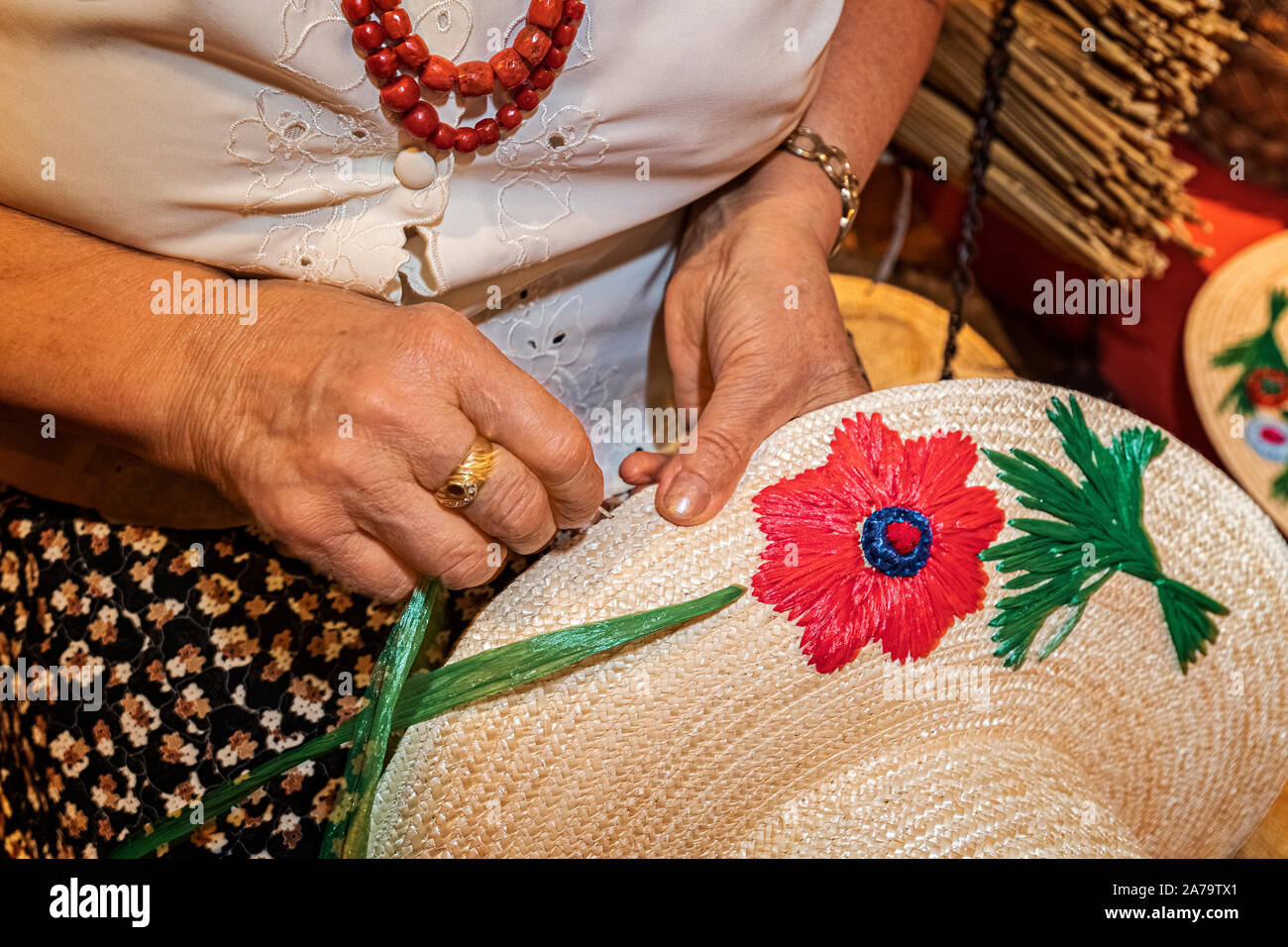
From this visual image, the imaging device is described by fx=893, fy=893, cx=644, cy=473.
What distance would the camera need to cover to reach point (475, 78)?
0.60m

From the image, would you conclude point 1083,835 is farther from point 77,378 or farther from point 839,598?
point 77,378

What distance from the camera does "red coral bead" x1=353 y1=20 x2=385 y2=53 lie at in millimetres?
555

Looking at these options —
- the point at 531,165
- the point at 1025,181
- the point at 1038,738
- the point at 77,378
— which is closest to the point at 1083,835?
the point at 1038,738

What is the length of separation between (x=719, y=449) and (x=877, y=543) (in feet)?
0.45

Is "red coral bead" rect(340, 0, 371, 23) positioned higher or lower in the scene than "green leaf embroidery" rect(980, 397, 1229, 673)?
higher

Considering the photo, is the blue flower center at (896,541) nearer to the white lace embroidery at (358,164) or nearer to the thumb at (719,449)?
the thumb at (719,449)

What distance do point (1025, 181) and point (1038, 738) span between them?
3.79 feet

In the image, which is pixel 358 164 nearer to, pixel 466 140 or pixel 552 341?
pixel 466 140

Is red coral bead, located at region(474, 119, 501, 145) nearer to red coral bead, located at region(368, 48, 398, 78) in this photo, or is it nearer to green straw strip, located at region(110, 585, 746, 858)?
red coral bead, located at region(368, 48, 398, 78)

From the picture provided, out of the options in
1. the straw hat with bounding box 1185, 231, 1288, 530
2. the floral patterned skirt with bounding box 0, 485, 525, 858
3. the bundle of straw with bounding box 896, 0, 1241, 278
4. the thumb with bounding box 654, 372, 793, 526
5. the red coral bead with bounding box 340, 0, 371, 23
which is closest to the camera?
the red coral bead with bounding box 340, 0, 371, 23

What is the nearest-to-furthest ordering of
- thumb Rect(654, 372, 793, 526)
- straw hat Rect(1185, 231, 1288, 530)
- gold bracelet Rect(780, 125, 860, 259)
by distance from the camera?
thumb Rect(654, 372, 793, 526) < gold bracelet Rect(780, 125, 860, 259) < straw hat Rect(1185, 231, 1288, 530)

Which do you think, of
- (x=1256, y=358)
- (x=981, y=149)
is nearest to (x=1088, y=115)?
(x=981, y=149)

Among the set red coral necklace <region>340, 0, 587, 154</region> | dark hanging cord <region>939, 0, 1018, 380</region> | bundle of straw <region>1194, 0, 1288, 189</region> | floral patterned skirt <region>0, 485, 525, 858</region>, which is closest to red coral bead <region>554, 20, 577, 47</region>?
red coral necklace <region>340, 0, 587, 154</region>

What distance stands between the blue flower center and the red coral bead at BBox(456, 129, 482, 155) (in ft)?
1.29
